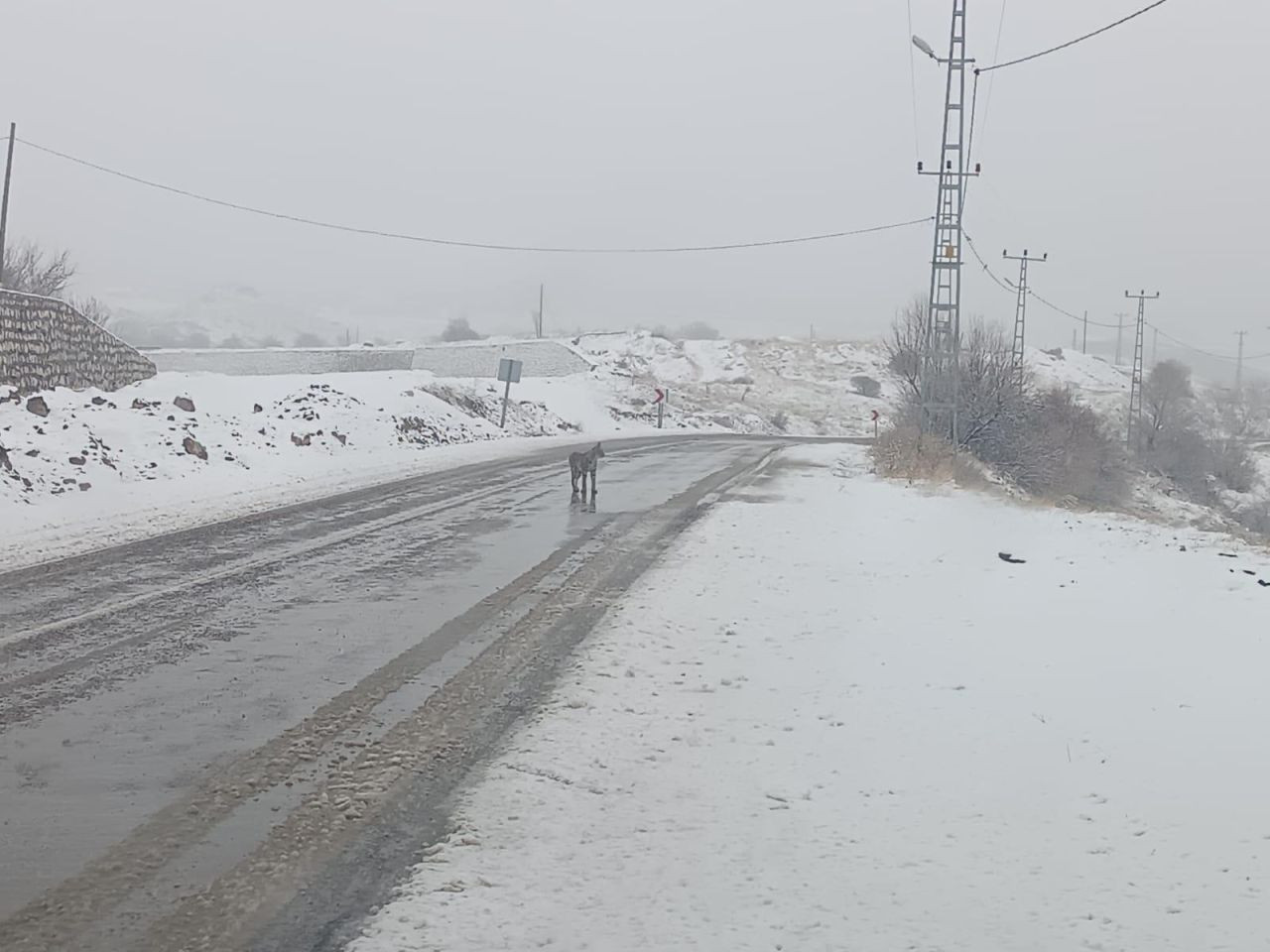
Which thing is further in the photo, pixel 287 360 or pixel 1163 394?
pixel 1163 394

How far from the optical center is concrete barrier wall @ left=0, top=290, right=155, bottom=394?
1853cm

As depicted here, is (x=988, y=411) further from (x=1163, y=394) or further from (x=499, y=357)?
(x=1163, y=394)

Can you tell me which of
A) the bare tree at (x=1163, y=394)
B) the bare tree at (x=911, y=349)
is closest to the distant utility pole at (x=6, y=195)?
the bare tree at (x=911, y=349)

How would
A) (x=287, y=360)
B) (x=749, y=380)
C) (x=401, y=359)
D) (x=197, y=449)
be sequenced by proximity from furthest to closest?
1. (x=749, y=380)
2. (x=401, y=359)
3. (x=287, y=360)
4. (x=197, y=449)

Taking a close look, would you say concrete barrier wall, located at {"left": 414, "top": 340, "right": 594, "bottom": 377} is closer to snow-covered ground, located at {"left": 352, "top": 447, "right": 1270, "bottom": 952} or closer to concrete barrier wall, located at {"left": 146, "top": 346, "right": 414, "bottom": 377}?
concrete barrier wall, located at {"left": 146, "top": 346, "right": 414, "bottom": 377}

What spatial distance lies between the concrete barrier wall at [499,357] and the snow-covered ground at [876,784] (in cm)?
5509

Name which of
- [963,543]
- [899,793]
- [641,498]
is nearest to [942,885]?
[899,793]

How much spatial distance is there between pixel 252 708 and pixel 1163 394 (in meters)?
71.2

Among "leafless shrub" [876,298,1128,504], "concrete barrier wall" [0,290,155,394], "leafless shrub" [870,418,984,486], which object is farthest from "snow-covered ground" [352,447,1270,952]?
"leafless shrub" [876,298,1128,504]

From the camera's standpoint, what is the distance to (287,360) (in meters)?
62.4

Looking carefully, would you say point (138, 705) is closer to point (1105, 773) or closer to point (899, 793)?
point (899, 793)

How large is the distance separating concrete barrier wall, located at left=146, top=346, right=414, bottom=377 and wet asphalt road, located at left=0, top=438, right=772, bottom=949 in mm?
48590

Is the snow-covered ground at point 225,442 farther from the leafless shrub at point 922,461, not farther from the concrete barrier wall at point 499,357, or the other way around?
the concrete barrier wall at point 499,357

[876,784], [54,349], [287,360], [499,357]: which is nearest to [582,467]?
[54,349]
